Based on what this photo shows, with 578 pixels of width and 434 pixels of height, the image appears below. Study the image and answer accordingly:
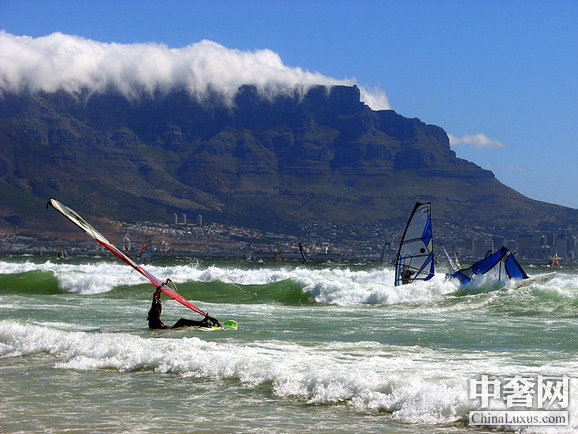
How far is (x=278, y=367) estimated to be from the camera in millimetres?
12523

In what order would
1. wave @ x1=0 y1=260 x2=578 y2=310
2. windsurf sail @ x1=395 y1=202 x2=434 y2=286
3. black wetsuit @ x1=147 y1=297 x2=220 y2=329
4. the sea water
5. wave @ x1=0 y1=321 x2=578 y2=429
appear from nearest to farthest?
the sea water
wave @ x1=0 y1=321 x2=578 y2=429
black wetsuit @ x1=147 y1=297 x2=220 y2=329
wave @ x1=0 y1=260 x2=578 y2=310
windsurf sail @ x1=395 y1=202 x2=434 y2=286

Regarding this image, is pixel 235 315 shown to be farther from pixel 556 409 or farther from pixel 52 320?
pixel 556 409

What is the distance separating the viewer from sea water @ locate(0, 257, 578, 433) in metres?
9.92

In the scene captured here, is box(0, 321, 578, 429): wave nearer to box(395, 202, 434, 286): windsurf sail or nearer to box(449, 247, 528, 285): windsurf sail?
box(449, 247, 528, 285): windsurf sail

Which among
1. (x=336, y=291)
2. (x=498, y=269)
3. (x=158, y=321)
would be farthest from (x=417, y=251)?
(x=158, y=321)

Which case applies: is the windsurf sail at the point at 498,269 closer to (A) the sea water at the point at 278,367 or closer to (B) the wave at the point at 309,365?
(A) the sea water at the point at 278,367

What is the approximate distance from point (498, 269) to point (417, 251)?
11.0 ft

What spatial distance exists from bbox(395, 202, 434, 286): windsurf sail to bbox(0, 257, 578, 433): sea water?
6.74m

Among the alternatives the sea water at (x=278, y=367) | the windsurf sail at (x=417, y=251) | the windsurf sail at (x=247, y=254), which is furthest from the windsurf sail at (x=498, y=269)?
the windsurf sail at (x=247, y=254)

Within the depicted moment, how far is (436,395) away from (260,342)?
20.2ft

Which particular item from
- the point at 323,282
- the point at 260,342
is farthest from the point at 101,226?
the point at 260,342

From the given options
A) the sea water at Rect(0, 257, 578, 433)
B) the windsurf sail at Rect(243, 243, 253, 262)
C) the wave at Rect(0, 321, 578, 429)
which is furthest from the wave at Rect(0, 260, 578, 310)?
the windsurf sail at Rect(243, 243, 253, 262)

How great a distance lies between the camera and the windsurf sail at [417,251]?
31141 mm

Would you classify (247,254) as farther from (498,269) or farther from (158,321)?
(158,321)
